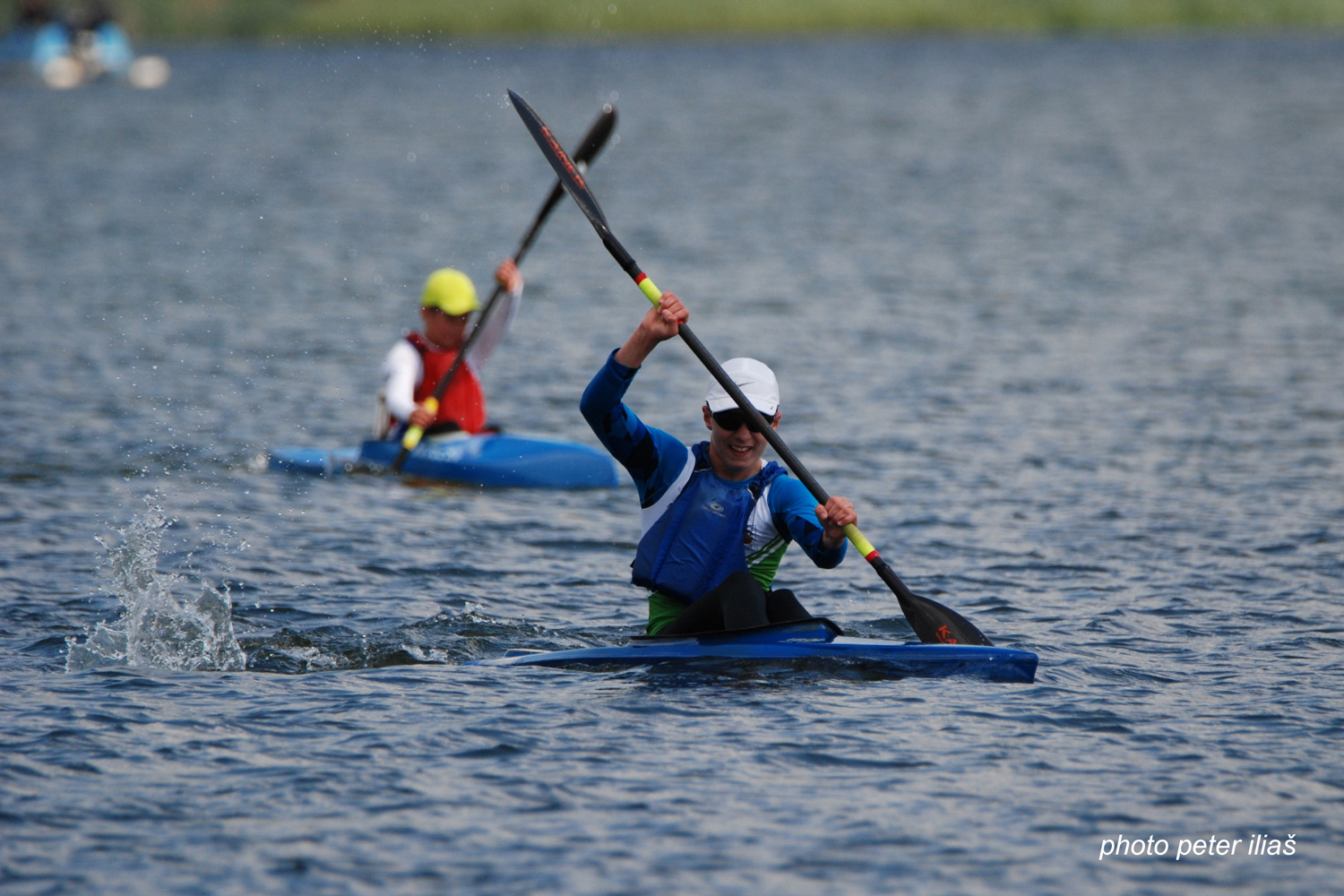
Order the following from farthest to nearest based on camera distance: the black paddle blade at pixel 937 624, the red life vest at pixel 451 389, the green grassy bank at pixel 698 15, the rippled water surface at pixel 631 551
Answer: the green grassy bank at pixel 698 15 → the red life vest at pixel 451 389 → the black paddle blade at pixel 937 624 → the rippled water surface at pixel 631 551

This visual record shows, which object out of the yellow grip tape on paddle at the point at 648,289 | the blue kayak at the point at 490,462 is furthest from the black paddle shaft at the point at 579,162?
the yellow grip tape on paddle at the point at 648,289

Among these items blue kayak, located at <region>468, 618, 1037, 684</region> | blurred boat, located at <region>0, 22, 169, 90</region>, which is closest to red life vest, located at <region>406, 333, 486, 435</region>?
blue kayak, located at <region>468, 618, 1037, 684</region>

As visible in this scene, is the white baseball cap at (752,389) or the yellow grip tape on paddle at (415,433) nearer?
the white baseball cap at (752,389)

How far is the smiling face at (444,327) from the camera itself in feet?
37.0

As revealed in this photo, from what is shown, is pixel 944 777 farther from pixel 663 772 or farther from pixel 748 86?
pixel 748 86

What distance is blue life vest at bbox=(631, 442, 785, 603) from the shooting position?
6.74 meters

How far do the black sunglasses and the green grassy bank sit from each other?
50.9 metres

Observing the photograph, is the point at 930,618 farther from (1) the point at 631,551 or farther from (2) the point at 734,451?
(1) the point at 631,551

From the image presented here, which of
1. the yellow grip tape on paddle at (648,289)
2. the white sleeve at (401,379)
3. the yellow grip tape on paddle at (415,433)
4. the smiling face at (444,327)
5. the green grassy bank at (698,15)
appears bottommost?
the yellow grip tape on paddle at (415,433)

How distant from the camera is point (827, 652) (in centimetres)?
679

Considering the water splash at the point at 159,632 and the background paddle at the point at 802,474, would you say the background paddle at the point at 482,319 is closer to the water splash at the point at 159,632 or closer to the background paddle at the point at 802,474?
the water splash at the point at 159,632

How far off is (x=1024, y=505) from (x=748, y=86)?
42002 mm

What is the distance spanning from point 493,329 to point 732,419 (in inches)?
207

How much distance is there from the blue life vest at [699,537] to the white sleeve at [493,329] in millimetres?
4923
